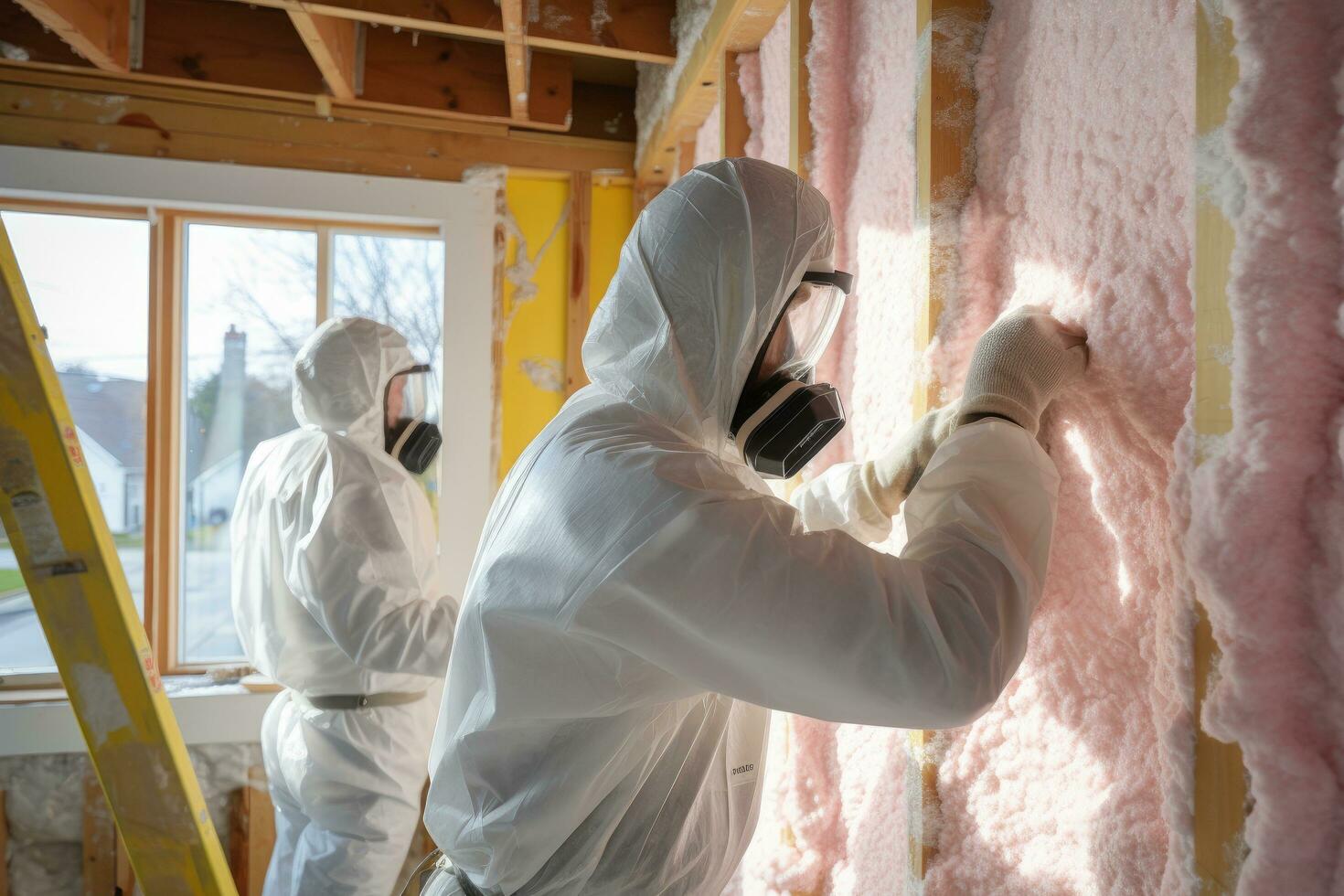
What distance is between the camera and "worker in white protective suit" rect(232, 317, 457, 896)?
5.74 feet

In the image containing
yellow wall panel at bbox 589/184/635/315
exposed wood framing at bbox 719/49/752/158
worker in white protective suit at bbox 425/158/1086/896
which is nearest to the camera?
worker in white protective suit at bbox 425/158/1086/896

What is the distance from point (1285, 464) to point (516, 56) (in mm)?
2158

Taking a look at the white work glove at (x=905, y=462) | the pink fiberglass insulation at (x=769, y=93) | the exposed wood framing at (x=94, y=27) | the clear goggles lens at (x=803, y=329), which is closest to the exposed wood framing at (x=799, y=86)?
the pink fiberglass insulation at (x=769, y=93)

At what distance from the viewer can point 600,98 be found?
290 centimetres

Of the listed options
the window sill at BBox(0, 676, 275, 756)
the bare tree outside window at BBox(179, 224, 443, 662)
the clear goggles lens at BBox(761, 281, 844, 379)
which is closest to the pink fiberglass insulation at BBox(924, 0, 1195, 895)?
the clear goggles lens at BBox(761, 281, 844, 379)

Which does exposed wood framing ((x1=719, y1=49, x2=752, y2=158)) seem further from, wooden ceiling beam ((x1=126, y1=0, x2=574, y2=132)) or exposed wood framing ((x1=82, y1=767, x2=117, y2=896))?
exposed wood framing ((x1=82, y1=767, x2=117, y2=896))

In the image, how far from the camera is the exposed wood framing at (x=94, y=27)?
79.2 inches

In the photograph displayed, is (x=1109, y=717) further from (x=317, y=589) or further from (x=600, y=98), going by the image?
(x=600, y=98)

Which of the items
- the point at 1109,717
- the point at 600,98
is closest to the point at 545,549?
the point at 1109,717

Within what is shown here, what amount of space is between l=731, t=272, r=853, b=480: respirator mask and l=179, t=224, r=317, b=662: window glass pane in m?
2.37

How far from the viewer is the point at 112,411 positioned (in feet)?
8.86

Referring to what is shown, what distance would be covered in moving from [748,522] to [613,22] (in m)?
1.88

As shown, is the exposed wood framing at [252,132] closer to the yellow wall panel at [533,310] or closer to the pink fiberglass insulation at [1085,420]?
the yellow wall panel at [533,310]

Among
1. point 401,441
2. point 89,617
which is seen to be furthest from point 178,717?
point 401,441
